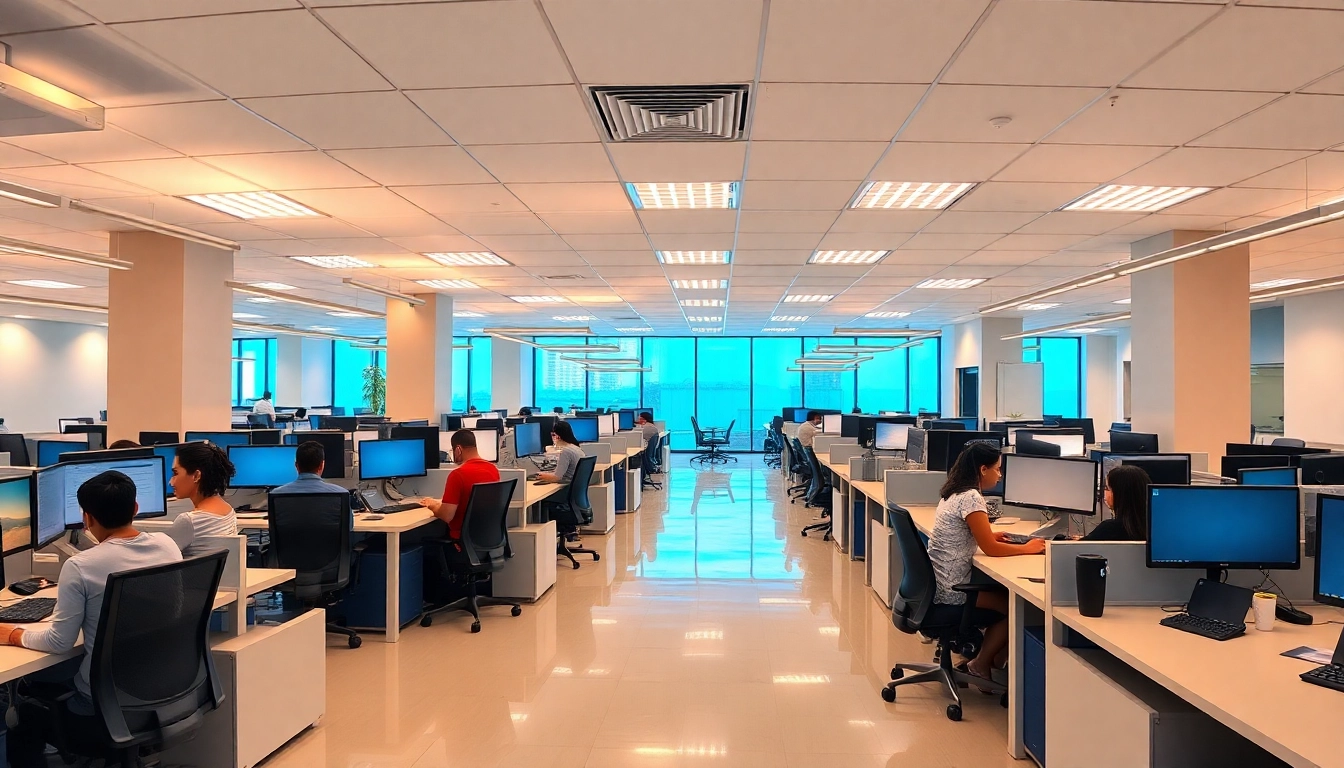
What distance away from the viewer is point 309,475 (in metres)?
4.68

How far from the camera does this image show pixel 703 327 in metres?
17.8

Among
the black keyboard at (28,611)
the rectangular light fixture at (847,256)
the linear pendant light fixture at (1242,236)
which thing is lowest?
the black keyboard at (28,611)

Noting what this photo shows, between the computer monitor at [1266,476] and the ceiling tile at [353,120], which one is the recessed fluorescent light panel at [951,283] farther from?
the ceiling tile at [353,120]

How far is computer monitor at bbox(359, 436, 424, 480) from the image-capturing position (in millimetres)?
5770

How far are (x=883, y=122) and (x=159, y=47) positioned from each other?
3.44 metres

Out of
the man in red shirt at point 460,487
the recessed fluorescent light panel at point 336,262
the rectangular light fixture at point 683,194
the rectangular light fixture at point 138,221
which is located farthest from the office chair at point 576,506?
the recessed fluorescent light panel at point 336,262

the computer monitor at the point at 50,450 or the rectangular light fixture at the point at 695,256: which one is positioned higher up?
the rectangular light fixture at the point at 695,256

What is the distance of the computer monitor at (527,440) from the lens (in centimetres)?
805

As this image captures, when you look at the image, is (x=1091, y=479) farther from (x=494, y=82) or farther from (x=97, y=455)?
(x=97, y=455)

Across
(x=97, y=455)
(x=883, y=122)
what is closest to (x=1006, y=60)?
(x=883, y=122)

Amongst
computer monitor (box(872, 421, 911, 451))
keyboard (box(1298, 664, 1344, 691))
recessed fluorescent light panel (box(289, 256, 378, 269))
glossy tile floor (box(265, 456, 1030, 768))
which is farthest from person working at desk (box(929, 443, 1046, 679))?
recessed fluorescent light panel (box(289, 256, 378, 269))

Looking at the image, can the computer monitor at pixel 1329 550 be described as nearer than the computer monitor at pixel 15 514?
Yes

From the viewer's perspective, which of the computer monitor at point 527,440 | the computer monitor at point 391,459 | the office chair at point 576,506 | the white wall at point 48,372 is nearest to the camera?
the computer monitor at point 391,459

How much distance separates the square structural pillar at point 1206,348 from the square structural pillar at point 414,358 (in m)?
9.09
